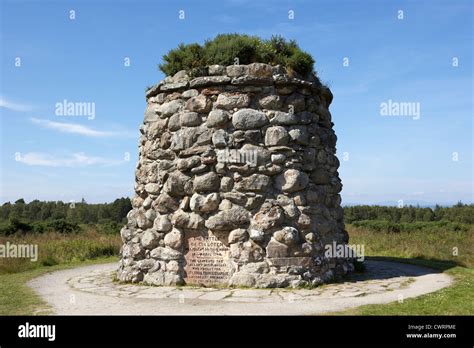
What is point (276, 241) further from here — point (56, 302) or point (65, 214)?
point (65, 214)

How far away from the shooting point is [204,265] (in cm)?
827

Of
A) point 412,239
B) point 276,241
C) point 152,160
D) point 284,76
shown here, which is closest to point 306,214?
point 276,241

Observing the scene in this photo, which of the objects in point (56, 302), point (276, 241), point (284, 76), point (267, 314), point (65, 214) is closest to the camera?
point (267, 314)

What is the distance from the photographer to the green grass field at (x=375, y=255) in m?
6.37

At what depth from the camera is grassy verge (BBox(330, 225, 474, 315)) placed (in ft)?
20.2

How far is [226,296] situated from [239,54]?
4655 mm

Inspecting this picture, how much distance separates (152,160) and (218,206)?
1.92m

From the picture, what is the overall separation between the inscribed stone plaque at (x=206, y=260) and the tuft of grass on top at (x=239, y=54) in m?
3.42

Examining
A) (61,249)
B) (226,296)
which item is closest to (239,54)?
(226,296)

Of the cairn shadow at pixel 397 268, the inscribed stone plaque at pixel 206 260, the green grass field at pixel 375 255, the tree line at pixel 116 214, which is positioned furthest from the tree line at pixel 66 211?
the inscribed stone plaque at pixel 206 260

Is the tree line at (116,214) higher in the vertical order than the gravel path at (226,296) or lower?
higher

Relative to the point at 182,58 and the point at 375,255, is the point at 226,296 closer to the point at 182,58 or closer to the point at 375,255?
the point at 182,58

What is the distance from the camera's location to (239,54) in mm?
8867

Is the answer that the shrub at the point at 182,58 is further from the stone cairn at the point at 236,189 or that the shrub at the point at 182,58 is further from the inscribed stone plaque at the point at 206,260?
the inscribed stone plaque at the point at 206,260
